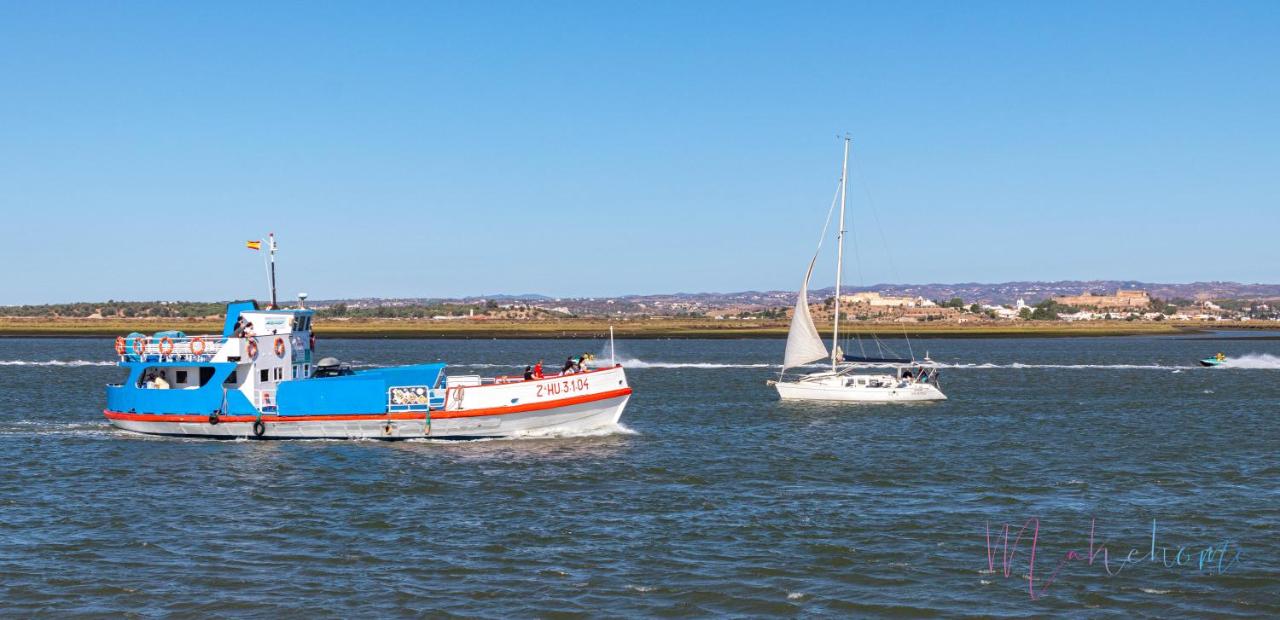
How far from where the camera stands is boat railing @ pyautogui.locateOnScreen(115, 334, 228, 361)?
152 ft

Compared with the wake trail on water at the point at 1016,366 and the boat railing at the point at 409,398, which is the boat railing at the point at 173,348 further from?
Result: the wake trail on water at the point at 1016,366

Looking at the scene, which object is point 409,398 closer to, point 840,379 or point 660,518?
point 660,518

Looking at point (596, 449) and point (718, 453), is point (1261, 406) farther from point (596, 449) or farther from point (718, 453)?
point (596, 449)

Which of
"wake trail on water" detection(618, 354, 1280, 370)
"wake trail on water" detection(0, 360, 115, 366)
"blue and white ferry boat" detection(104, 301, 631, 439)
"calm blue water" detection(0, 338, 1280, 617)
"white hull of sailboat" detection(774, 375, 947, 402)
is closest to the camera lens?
"calm blue water" detection(0, 338, 1280, 617)

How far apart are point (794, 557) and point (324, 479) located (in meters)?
17.4

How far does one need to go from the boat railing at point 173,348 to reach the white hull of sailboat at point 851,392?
33.1 metres

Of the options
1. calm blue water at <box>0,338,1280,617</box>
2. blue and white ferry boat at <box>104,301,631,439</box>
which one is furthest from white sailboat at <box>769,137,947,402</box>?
blue and white ferry boat at <box>104,301,631,439</box>

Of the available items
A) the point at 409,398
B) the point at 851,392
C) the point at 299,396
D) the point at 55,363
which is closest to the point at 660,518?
the point at 409,398

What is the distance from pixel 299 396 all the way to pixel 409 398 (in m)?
4.38

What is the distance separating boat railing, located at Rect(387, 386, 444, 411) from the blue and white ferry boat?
4 cm

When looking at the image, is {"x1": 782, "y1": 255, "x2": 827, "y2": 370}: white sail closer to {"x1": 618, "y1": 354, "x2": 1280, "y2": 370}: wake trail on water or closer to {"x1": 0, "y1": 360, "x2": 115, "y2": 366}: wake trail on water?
{"x1": 618, "y1": 354, "x2": 1280, "y2": 370}: wake trail on water

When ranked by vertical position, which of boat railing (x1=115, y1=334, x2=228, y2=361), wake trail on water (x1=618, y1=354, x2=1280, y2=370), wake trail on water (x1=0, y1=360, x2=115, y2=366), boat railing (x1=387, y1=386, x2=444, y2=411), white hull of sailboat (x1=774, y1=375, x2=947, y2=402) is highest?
boat railing (x1=115, y1=334, x2=228, y2=361)

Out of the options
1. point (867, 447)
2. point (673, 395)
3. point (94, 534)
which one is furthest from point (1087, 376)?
point (94, 534)

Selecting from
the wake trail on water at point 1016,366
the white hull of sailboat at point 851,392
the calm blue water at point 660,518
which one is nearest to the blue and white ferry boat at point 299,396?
the calm blue water at point 660,518
